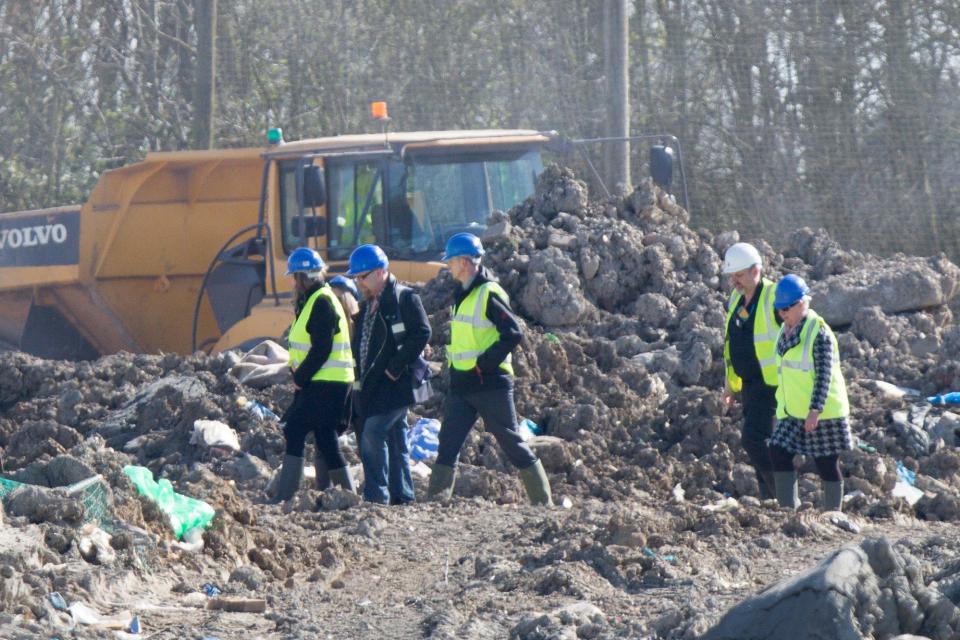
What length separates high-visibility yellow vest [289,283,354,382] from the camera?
8383 mm

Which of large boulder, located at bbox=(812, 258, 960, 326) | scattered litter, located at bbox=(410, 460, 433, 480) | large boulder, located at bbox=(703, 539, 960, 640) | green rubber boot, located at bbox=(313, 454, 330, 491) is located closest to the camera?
large boulder, located at bbox=(703, 539, 960, 640)

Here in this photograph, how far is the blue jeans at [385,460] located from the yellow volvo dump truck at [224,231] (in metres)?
3.56

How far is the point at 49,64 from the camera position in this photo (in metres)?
20.0

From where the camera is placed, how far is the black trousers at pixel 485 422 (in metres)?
8.17

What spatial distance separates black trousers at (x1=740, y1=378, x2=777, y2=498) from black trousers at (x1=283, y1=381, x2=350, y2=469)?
7.31 ft

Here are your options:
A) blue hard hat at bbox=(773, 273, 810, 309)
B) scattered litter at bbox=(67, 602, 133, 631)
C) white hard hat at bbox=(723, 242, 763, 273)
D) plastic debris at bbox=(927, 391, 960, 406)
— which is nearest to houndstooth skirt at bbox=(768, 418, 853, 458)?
blue hard hat at bbox=(773, 273, 810, 309)

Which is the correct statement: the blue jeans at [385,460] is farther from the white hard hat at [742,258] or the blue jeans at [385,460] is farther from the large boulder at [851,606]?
the large boulder at [851,606]

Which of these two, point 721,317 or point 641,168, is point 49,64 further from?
point 721,317

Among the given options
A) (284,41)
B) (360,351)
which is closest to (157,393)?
(360,351)

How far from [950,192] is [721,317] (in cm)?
651

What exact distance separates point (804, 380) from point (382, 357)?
90.7 inches

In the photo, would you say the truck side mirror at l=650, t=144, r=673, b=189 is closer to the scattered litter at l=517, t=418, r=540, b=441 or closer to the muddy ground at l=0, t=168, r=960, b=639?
the muddy ground at l=0, t=168, r=960, b=639

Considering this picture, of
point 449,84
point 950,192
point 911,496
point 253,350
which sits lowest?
point 911,496

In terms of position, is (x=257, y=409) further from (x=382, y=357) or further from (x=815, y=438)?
(x=815, y=438)
